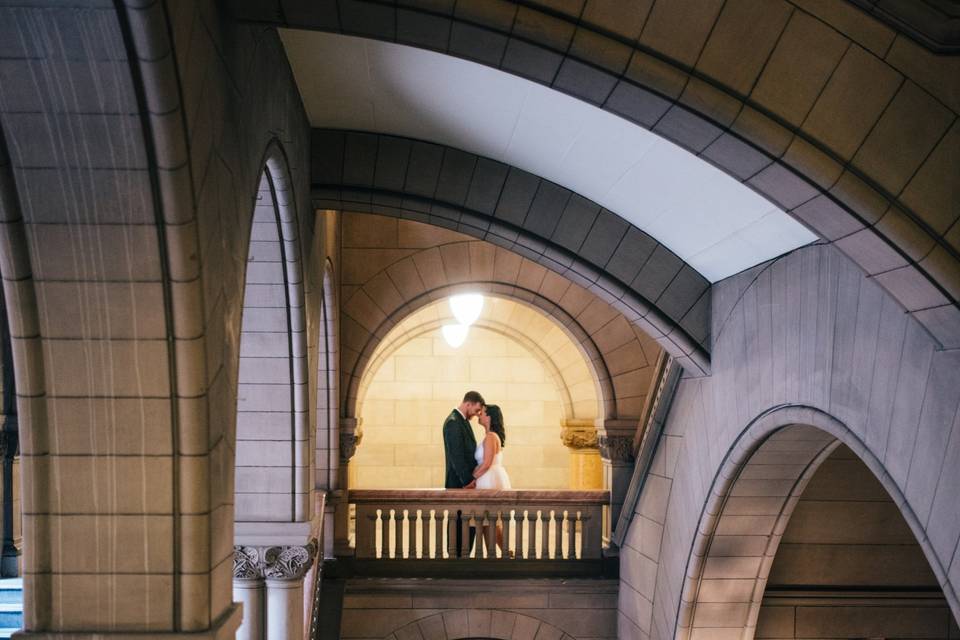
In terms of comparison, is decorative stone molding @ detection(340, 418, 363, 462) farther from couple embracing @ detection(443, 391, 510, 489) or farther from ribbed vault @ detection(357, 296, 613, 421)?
ribbed vault @ detection(357, 296, 613, 421)

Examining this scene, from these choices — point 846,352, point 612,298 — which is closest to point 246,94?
point 846,352

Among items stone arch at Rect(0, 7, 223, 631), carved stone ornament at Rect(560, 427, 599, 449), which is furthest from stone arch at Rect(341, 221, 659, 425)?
stone arch at Rect(0, 7, 223, 631)

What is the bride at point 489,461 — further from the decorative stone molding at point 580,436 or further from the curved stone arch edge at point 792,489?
the curved stone arch edge at point 792,489

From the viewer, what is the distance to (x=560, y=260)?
Result: 6.03m

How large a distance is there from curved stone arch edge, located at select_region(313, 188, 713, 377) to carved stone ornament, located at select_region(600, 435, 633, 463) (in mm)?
2555

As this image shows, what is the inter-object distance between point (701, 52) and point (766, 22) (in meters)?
0.22

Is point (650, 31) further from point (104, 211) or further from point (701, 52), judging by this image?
point (104, 211)

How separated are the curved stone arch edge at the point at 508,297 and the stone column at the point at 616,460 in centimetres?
13

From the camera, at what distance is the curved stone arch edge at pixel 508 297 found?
8.96m

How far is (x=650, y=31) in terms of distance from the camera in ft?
9.58

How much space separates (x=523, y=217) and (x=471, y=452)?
161 inches

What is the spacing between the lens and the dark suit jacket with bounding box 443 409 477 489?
9.45m

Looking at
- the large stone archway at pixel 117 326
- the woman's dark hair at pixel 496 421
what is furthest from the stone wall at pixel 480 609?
the large stone archway at pixel 117 326

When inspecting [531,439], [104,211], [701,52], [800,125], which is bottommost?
[531,439]
